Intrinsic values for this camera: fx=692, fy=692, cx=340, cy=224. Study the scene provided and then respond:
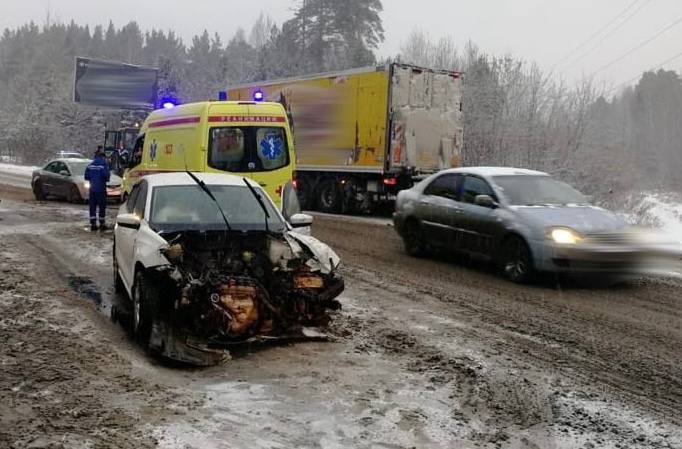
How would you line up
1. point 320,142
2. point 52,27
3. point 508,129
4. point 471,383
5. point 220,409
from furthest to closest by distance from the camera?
1. point 52,27
2. point 508,129
3. point 320,142
4. point 471,383
5. point 220,409

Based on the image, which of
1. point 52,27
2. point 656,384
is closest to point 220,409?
point 656,384

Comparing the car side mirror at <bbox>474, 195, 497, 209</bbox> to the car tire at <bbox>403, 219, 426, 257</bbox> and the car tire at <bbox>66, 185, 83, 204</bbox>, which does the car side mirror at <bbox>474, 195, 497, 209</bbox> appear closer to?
the car tire at <bbox>403, 219, 426, 257</bbox>

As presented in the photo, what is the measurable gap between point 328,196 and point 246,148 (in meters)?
8.83

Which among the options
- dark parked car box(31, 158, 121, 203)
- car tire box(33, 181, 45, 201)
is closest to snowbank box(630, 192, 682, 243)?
dark parked car box(31, 158, 121, 203)

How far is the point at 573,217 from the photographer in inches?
369

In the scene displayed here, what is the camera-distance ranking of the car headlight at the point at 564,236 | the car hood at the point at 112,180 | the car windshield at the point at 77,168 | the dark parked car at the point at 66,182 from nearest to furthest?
1. the car headlight at the point at 564,236
2. the car hood at the point at 112,180
3. the dark parked car at the point at 66,182
4. the car windshield at the point at 77,168

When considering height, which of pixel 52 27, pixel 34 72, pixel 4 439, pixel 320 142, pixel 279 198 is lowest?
pixel 4 439

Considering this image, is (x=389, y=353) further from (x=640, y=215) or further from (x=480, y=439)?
(x=640, y=215)

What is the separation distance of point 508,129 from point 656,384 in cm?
2983

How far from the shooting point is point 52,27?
385 feet

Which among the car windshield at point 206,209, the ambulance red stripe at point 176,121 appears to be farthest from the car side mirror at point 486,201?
the ambulance red stripe at point 176,121

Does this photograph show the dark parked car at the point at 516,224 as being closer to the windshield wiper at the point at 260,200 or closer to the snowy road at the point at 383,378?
the snowy road at the point at 383,378

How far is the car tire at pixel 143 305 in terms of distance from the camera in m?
6.07

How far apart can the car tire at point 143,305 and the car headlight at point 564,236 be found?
5.32m
